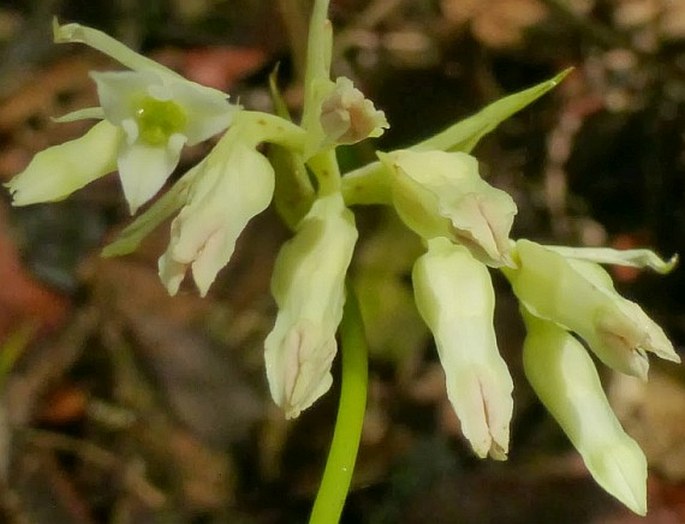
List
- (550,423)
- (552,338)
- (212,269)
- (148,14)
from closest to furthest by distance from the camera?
(212,269), (552,338), (550,423), (148,14)

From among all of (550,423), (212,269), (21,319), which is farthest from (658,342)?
(21,319)

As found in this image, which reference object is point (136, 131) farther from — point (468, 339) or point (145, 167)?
point (468, 339)

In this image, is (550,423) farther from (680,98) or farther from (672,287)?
(680,98)

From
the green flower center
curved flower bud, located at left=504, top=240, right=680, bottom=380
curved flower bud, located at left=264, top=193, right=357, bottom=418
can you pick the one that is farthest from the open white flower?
curved flower bud, located at left=504, top=240, right=680, bottom=380

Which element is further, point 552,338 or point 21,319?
point 21,319

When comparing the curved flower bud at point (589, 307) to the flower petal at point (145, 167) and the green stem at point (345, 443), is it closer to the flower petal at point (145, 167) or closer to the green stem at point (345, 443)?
the green stem at point (345, 443)

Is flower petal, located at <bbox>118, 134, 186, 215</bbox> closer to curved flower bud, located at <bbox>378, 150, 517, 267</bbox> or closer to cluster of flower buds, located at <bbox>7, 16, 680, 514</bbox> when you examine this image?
cluster of flower buds, located at <bbox>7, 16, 680, 514</bbox>

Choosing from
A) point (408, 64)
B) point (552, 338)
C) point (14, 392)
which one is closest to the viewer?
point (552, 338)
